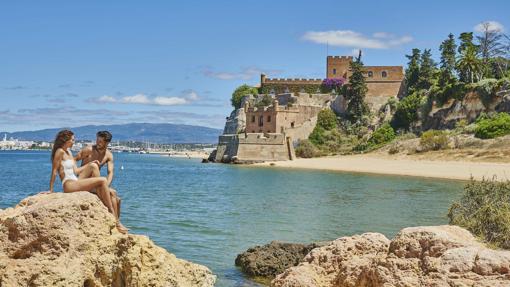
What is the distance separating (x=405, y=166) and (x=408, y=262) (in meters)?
40.1

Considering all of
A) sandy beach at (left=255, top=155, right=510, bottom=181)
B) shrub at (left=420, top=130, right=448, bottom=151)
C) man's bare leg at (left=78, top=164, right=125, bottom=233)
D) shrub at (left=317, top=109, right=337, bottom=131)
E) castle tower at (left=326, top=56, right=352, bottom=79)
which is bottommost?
sandy beach at (left=255, top=155, right=510, bottom=181)

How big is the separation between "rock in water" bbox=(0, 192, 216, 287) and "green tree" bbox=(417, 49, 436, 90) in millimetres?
60428

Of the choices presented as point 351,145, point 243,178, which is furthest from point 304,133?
point 243,178

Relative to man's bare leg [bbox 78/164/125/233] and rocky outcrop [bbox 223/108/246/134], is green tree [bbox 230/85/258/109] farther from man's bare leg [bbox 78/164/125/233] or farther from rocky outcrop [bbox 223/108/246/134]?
man's bare leg [bbox 78/164/125/233]

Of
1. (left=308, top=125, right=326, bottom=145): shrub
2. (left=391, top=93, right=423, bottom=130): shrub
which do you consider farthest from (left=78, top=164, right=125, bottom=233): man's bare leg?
(left=308, top=125, right=326, bottom=145): shrub

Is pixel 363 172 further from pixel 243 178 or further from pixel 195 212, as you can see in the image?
pixel 195 212

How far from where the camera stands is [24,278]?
5172mm

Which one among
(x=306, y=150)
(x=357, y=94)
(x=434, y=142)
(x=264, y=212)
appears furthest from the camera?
(x=357, y=94)

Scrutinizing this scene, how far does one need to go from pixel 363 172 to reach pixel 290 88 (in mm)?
29636

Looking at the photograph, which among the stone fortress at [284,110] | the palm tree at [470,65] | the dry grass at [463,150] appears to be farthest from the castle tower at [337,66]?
the dry grass at [463,150]

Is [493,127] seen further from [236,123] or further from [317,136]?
[236,123]

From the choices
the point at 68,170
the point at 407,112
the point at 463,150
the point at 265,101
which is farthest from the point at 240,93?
the point at 68,170

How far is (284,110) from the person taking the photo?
209 feet

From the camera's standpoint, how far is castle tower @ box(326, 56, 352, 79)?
72562 millimetres
